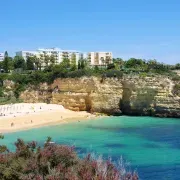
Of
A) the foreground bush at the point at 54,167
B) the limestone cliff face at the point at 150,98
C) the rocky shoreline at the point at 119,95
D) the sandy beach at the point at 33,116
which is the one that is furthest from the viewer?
the rocky shoreline at the point at 119,95

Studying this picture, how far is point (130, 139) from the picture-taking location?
3428 cm

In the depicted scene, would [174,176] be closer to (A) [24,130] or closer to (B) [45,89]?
(A) [24,130]

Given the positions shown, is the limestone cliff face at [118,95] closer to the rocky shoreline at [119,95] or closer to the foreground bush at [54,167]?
the rocky shoreline at [119,95]

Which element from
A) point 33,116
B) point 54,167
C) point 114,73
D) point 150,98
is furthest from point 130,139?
point 54,167

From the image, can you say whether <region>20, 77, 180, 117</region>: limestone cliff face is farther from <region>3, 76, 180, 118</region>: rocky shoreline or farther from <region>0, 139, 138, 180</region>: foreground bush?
<region>0, 139, 138, 180</region>: foreground bush

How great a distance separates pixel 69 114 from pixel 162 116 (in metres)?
14.0

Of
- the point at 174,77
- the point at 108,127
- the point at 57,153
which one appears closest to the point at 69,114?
the point at 108,127

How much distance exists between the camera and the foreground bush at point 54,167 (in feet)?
27.4

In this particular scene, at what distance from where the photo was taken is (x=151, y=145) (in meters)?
31.1

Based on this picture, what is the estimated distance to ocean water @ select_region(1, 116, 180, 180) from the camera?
76.1 feet

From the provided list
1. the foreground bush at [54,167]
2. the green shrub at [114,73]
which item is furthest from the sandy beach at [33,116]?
the foreground bush at [54,167]

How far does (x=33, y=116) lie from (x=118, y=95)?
1405 centimetres

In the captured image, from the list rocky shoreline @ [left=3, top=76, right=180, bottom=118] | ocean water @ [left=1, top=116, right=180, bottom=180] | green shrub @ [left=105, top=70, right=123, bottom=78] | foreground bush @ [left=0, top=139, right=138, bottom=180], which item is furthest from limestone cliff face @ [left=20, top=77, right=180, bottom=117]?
foreground bush @ [left=0, top=139, right=138, bottom=180]

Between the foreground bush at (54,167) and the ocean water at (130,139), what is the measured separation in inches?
286
